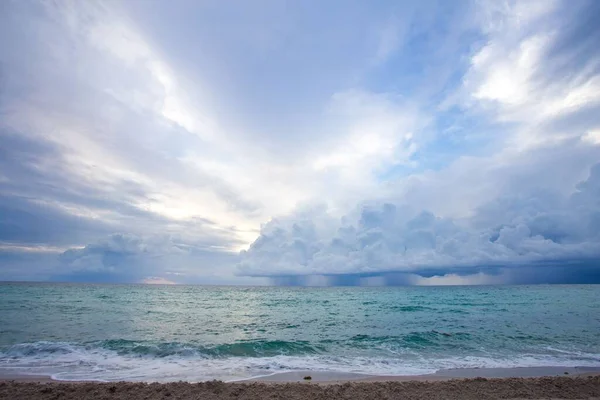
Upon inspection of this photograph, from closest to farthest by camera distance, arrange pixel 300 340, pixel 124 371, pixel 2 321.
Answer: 1. pixel 124 371
2. pixel 300 340
3. pixel 2 321

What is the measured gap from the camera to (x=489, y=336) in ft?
63.0

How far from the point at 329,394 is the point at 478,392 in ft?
13.7

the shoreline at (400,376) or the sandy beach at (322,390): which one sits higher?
the sandy beach at (322,390)

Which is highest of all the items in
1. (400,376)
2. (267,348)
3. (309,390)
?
(309,390)

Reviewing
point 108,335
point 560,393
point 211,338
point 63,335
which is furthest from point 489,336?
point 63,335

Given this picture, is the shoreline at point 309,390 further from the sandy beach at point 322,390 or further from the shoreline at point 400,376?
the shoreline at point 400,376

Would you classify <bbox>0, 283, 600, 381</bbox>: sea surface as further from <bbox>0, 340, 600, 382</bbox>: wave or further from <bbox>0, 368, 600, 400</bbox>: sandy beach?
<bbox>0, 368, 600, 400</bbox>: sandy beach

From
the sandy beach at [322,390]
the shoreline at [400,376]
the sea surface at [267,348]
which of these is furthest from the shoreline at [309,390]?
the sea surface at [267,348]

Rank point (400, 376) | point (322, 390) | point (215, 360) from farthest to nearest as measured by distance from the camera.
Result: point (215, 360), point (400, 376), point (322, 390)

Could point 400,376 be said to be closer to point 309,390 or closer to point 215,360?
point 309,390

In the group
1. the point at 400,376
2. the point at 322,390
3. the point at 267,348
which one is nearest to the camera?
the point at 322,390

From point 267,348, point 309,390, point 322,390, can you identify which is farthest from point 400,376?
point 267,348

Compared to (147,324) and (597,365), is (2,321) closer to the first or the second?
(147,324)

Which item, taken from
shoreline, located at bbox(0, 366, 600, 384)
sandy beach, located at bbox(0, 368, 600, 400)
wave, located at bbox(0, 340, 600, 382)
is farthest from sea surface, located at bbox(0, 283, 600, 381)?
sandy beach, located at bbox(0, 368, 600, 400)
